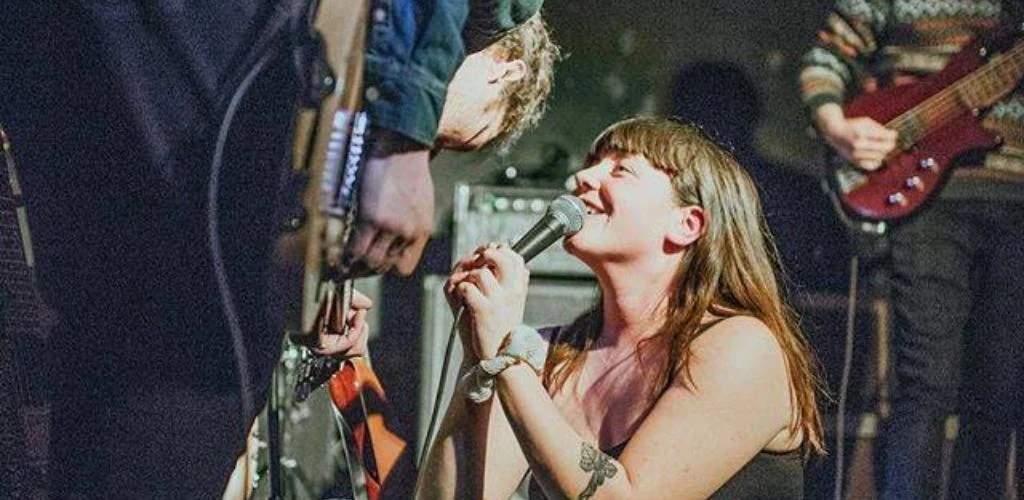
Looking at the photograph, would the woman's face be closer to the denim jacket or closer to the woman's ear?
the woman's ear

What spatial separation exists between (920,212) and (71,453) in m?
1.75

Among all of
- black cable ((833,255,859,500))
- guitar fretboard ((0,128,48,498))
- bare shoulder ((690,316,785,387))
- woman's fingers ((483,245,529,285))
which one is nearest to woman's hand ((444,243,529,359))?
woman's fingers ((483,245,529,285))

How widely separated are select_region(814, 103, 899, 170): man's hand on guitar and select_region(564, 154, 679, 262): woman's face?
1.58ft

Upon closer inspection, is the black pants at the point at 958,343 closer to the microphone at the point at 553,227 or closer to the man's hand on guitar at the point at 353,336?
the microphone at the point at 553,227

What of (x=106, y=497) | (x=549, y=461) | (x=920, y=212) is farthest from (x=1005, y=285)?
(x=106, y=497)

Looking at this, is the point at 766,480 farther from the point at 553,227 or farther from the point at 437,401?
the point at 437,401

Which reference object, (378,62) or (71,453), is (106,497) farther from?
(378,62)

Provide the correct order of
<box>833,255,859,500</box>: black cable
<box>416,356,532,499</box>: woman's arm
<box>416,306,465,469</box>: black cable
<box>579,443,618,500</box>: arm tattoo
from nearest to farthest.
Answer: <box>579,443,618,500</box>: arm tattoo
<box>416,356,532,499</box>: woman's arm
<box>416,306,465,469</box>: black cable
<box>833,255,859,500</box>: black cable

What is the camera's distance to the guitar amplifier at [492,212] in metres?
2.66

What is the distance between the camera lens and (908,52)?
276 cm

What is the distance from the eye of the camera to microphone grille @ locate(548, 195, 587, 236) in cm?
240

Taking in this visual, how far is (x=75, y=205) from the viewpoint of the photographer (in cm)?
249

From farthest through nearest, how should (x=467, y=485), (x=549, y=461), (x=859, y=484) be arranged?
(x=859, y=484) < (x=467, y=485) < (x=549, y=461)

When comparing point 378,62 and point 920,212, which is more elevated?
point 378,62
